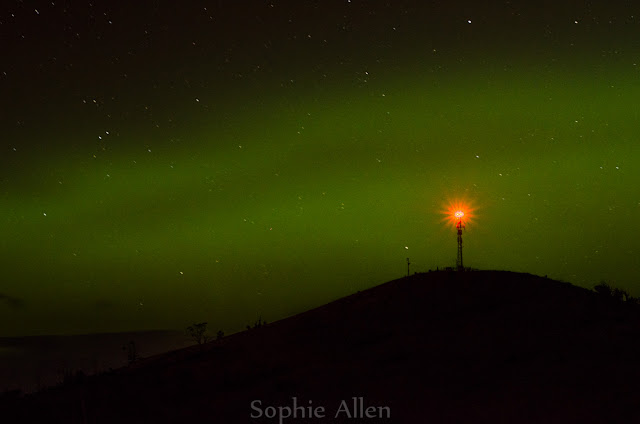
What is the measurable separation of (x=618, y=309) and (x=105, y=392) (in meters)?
18.7

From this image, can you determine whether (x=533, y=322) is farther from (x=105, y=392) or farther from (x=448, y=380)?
(x=105, y=392)

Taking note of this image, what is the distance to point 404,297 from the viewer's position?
3228cm

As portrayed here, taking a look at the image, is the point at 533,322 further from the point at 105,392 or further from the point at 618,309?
the point at 105,392

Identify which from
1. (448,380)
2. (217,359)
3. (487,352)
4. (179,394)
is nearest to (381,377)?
(448,380)

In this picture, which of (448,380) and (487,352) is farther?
(487,352)

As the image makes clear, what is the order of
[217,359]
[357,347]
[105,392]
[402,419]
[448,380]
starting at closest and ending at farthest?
[402,419]
[448,380]
[105,392]
[357,347]
[217,359]

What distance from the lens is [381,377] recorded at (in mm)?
22016

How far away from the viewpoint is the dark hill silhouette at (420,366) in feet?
60.5

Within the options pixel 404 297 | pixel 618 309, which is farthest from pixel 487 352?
pixel 404 297

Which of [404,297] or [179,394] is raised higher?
[404,297]

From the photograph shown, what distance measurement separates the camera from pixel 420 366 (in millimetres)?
22531

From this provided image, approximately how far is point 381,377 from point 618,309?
35.1ft

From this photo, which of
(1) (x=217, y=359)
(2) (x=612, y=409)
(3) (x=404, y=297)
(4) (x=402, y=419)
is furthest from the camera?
(3) (x=404, y=297)

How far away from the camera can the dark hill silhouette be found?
726 inches
